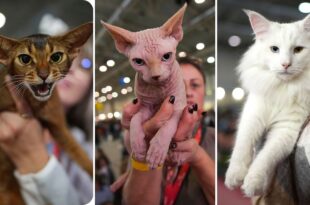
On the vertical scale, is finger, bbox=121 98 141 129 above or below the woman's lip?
below

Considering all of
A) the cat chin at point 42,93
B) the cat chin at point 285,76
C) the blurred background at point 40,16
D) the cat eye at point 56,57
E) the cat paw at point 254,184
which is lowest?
the cat paw at point 254,184

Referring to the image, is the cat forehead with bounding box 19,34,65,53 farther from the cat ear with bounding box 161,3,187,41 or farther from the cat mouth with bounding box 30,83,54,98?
the cat ear with bounding box 161,3,187,41

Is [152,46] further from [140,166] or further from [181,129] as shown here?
[140,166]

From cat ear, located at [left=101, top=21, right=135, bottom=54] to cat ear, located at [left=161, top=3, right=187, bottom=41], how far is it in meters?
0.17

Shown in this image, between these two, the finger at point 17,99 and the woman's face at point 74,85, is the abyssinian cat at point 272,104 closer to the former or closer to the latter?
the woman's face at point 74,85

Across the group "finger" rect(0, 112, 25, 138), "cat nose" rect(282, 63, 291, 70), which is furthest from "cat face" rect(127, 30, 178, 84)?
"finger" rect(0, 112, 25, 138)

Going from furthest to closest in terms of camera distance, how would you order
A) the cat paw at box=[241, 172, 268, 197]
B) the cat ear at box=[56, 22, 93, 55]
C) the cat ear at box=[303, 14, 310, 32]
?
the cat ear at box=[56, 22, 93, 55]
the cat ear at box=[303, 14, 310, 32]
the cat paw at box=[241, 172, 268, 197]

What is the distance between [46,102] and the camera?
7.00ft

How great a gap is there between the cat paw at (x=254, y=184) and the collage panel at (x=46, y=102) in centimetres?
80

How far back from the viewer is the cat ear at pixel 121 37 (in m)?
2.11

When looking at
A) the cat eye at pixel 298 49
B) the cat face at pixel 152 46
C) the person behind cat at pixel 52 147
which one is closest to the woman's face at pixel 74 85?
the person behind cat at pixel 52 147

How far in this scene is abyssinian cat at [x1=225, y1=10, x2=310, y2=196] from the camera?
1.85 m

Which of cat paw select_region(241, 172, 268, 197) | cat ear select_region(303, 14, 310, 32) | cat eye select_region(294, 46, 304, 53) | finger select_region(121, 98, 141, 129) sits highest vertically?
cat ear select_region(303, 14, 310, 32)

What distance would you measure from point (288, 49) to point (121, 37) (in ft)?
2.63
